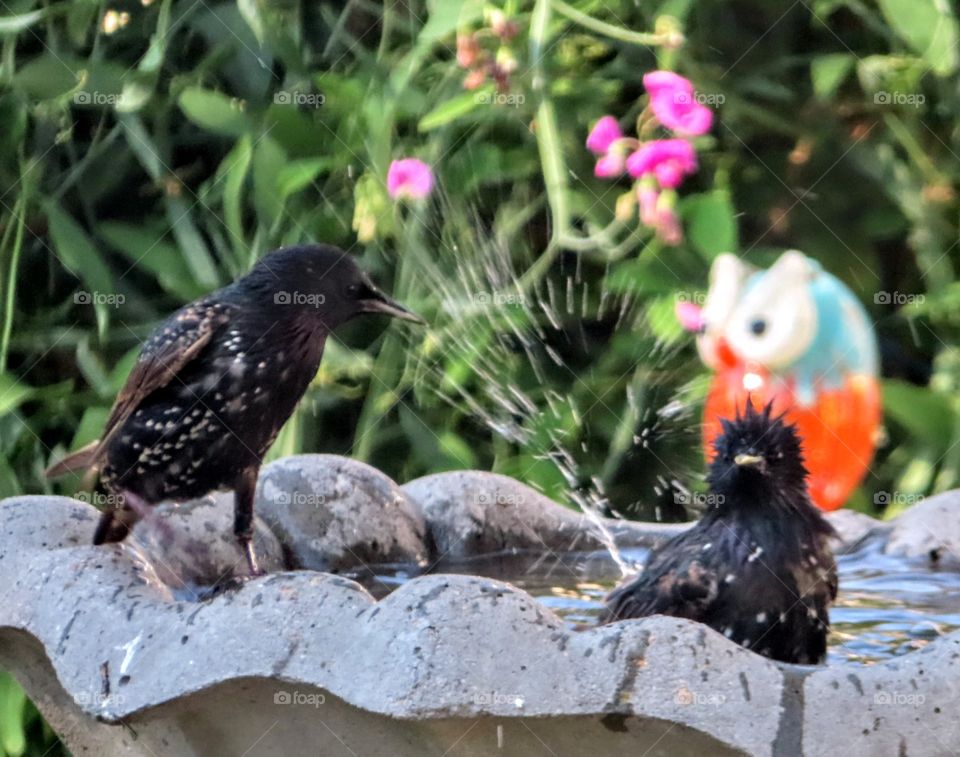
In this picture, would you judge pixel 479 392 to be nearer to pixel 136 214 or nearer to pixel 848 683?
pixel 136 214

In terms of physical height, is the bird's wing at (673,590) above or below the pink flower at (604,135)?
below

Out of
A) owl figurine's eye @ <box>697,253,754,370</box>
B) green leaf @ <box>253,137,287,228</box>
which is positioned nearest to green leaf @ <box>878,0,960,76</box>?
owl figurine's eye @ <box>697,253,754,370</box>

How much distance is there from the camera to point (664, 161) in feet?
11.3

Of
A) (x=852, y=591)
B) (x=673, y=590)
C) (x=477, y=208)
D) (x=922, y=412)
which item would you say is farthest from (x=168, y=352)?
(x=922, y=412)

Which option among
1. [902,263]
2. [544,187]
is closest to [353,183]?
[544,187]

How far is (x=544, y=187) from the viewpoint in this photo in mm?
3969

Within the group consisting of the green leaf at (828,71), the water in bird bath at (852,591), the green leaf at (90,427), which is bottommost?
the green leaf at (90,427)

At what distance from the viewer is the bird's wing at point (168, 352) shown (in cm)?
229

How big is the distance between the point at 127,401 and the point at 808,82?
7.06 ft

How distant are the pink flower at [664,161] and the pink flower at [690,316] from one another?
26 cm

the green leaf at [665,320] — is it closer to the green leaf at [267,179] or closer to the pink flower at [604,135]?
the pink flower at [604,135]

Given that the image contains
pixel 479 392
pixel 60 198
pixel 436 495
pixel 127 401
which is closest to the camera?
pixel 127 401

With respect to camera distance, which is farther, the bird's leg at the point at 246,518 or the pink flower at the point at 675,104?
the pink flower at the point at 675,104

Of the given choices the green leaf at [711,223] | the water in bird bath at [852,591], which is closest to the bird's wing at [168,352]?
the water in bird bath at [852,591]
